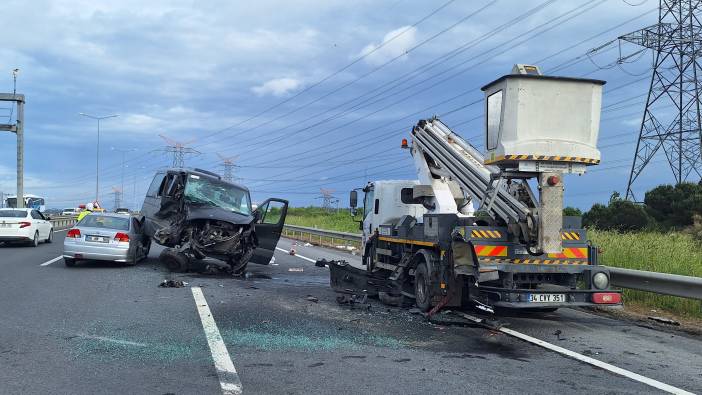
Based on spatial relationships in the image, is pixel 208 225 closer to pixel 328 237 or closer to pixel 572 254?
pixel 572 254

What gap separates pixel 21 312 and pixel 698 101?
2742 cm

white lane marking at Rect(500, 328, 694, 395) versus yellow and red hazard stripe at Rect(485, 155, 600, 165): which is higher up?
yellow and red hazard stripe at Rect(485, 155, 600, 165)

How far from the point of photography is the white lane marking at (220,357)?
548 centimetres

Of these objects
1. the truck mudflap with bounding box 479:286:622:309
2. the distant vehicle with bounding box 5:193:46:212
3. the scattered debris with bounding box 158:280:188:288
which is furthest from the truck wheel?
the distant vehicle with bounding box 5:193:46:212

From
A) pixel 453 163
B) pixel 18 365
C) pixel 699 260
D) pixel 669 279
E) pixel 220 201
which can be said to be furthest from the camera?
pixel 220 201

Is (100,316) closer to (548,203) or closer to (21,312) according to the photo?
(21,312)

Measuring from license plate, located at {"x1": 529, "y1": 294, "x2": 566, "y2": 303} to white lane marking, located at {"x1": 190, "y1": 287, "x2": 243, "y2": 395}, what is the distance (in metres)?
4.26

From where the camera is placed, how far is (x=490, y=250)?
8.95m

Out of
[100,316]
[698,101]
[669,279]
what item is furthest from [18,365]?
[698,101]

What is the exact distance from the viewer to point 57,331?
7750 mm

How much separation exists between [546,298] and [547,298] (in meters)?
0.02

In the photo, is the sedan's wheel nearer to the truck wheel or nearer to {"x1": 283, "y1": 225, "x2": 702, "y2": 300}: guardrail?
the truck wheel

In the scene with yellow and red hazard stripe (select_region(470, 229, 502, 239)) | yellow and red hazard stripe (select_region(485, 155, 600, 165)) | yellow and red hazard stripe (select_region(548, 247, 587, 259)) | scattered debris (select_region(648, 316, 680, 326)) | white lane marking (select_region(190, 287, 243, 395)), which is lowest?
white lane marking (select_region(190, 287, 243, 395))

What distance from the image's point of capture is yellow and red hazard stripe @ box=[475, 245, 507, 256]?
350 inches
